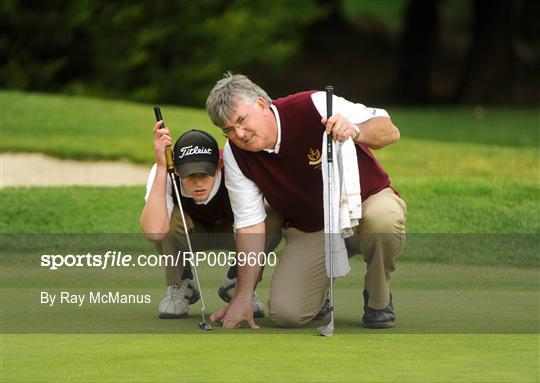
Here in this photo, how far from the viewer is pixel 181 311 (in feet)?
22.4

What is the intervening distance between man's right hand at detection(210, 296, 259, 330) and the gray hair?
2.79 feet

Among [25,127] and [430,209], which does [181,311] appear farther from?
[25,127]

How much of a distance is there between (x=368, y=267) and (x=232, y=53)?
62.0 feet

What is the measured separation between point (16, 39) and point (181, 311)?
16035 millimetres

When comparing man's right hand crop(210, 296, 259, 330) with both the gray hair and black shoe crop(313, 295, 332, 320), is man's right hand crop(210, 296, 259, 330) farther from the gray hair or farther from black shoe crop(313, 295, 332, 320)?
the gray hair

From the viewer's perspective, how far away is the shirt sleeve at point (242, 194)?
6633 mm

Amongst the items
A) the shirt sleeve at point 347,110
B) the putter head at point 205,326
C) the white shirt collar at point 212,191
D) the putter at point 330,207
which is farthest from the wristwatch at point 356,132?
the putter head at point 205,326

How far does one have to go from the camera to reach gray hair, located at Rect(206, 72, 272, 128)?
20.5ft
